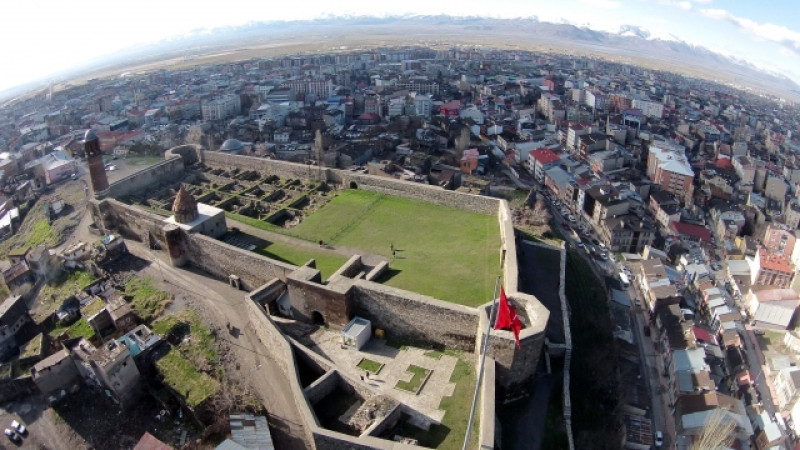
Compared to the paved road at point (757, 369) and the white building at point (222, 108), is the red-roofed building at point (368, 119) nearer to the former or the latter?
the white building at point (222, 108)

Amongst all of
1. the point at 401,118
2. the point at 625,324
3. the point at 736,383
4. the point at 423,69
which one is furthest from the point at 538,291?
the point at 423,69

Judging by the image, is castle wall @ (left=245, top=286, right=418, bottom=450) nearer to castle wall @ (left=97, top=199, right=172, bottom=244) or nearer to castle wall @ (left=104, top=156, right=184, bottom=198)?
castle wall @ (left=97, top=199, right=172, bottom=244)

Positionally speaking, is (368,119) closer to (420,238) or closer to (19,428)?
(420,238)

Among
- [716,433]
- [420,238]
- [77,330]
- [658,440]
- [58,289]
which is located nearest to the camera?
[716,433]

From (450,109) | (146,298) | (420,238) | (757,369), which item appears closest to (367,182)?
(420,238)

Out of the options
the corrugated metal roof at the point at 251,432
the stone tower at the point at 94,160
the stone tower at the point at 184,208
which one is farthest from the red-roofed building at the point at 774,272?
Result: the stone tower at the point at 94,160

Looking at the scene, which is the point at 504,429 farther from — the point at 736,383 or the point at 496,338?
the point at 736,383
